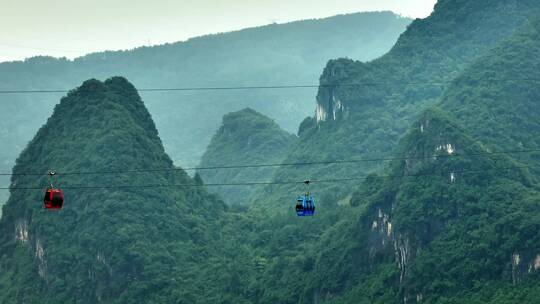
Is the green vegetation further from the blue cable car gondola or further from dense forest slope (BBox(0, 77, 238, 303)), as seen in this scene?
the blue cable car gondola

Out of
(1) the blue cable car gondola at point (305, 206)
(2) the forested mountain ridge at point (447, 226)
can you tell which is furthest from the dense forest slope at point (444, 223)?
(1) the blue cable car gondola at point (305, 206)

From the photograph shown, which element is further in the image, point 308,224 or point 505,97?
point 308,224

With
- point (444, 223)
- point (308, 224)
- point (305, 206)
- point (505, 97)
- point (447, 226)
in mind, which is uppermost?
point (505, 97)

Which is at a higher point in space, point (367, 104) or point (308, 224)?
point (367, 104)

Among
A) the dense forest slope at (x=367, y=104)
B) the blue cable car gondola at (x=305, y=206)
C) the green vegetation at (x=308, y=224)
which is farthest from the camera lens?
the dense forest slope at (x=367, y=104)

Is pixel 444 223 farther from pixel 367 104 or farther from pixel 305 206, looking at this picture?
pixel 367 104

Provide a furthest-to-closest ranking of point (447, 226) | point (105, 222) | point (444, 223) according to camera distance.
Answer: point (105, 222) < point (444, 223) < point (447, 226)

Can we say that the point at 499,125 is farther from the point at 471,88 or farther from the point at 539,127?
the point at 471,88

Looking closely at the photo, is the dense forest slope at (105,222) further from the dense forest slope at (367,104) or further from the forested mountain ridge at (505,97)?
the forested mountain ridge at (505,97)

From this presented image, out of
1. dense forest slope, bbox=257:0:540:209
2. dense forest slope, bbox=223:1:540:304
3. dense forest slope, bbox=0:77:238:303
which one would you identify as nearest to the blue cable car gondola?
dense forest slope, bbox=223:1:540:304

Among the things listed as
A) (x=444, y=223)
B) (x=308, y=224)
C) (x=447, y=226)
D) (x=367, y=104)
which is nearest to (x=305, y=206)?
(x=447, y=226)
